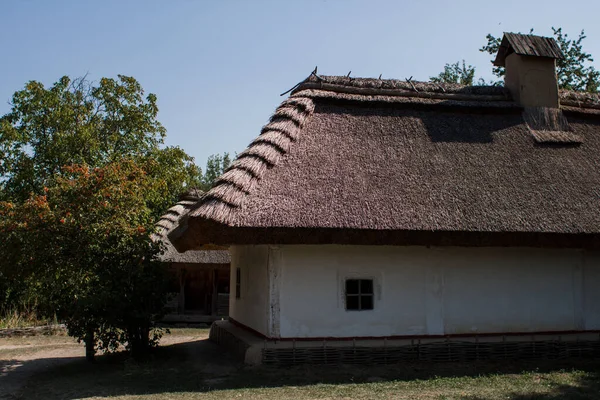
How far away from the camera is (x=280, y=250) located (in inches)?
395

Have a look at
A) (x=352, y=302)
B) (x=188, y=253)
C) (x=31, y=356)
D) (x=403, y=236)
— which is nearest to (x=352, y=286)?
(x=352, y=302)

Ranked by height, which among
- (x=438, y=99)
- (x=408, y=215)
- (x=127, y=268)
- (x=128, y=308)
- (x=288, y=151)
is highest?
(x=438, y=99)

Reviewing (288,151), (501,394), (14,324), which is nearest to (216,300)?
(14,324)

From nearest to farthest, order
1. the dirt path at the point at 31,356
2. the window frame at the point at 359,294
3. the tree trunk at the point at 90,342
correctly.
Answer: the dirt path at the point at 31,356
the window frame at the point at 359,294
the tree trunk at the point at 90,342

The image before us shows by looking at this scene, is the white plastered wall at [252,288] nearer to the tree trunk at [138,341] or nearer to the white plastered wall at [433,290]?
the white plastered wall at [433,290]

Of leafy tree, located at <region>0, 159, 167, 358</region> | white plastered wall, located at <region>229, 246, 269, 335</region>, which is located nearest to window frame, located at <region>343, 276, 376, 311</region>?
white plastered wall, located at <region>229, 246, 269, 335</region>

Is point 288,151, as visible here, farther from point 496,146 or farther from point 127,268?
point 496,146

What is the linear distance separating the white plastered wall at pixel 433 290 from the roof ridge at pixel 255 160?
1.38m

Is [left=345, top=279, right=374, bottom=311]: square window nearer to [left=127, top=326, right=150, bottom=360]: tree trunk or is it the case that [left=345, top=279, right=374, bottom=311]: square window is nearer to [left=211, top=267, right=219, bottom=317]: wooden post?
[left=127, top=326, right=150, bottom=360]: tree trunk

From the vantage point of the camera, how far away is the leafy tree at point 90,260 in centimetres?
1076

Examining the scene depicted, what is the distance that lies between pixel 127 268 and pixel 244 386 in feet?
12.9

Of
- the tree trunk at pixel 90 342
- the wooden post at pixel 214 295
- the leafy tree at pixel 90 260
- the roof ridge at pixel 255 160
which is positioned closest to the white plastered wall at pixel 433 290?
the roof ridge at pixel 255 160

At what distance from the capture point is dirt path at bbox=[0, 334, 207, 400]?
9953 millimetres

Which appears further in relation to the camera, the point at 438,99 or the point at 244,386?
the point at 438,99
